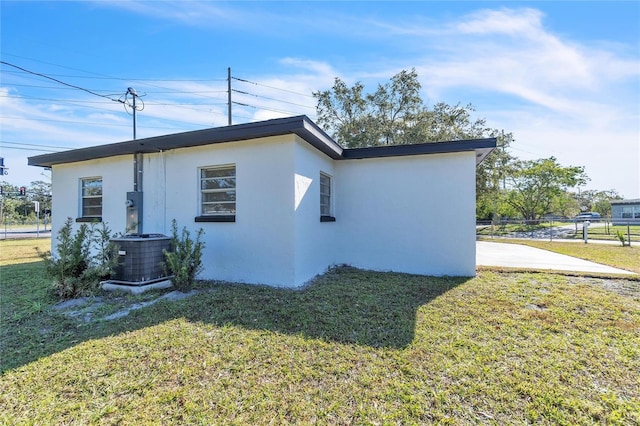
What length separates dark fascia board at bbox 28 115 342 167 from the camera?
470 centimetres

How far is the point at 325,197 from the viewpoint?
22.5 feet

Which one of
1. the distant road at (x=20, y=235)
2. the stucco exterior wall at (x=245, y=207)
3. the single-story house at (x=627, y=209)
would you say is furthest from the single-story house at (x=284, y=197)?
the single-story house at (x=627, y=209)

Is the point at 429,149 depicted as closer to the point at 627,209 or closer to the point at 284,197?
the point at 284,197

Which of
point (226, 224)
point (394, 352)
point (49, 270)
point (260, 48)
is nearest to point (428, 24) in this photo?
point (260, 48)

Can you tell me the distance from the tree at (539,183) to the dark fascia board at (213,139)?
21.4m

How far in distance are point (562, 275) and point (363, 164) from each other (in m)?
4.84

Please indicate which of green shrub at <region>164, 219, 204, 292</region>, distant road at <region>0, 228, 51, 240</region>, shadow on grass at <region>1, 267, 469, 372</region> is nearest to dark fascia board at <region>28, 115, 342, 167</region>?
green shrub at <region>164, 219, 204, 292</region>

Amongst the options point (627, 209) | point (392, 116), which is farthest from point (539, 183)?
point (627, 209)

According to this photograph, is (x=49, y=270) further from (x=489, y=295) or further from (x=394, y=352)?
(x=489, y=295)

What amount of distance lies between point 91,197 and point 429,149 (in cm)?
828

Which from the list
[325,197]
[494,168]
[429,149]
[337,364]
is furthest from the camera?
[494,168]

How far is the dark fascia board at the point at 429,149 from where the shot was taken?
18.5 ft

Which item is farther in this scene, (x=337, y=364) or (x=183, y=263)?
(x=183, y=263)

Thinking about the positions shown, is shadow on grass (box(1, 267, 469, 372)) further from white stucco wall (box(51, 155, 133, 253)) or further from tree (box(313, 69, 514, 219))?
tree (box(313, 69, 514, 219))
